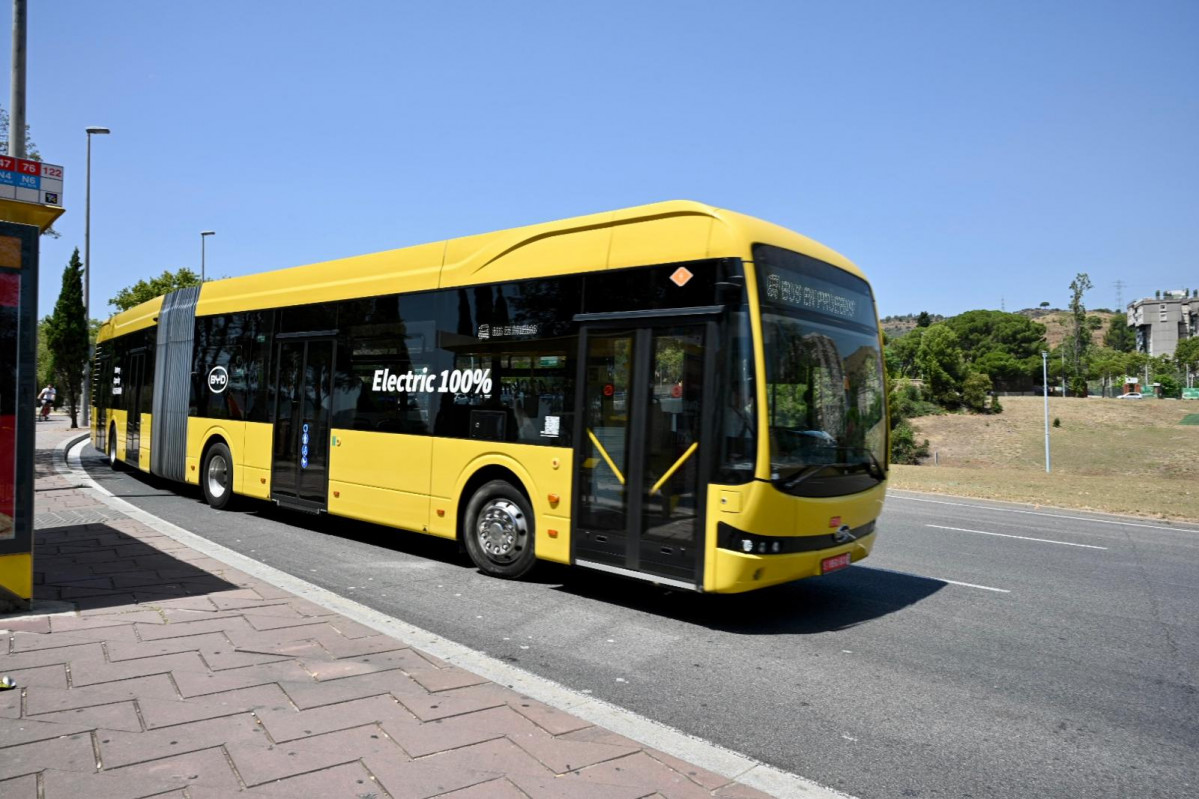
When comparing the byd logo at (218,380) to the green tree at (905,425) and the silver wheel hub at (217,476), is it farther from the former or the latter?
the green tree at (905,425)

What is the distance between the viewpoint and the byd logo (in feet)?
38.9

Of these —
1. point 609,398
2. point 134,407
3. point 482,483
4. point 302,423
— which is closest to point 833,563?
point 609,398

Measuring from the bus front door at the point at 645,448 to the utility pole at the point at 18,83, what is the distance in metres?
8.99

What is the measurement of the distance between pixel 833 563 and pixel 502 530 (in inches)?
121

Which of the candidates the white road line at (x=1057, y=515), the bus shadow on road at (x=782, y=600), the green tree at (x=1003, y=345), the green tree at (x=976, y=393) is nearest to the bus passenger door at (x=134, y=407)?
the bus shadow on road at (x=782, y=600)

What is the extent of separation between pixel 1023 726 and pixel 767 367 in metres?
2.76

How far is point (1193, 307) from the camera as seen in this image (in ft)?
579

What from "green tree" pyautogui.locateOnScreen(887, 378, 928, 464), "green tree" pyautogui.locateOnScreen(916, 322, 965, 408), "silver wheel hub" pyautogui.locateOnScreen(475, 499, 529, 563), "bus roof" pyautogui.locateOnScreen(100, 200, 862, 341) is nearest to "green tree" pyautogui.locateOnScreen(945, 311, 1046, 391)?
"green tree" pyautogui.locateOnScreen(916, 322, 965, 408)

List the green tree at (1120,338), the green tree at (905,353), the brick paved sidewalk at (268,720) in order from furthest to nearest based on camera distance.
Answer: the green tree at (1120,338)
the green tree at (905,353)
the brick paved sidewalk at (268,720)

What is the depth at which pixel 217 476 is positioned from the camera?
12.1m

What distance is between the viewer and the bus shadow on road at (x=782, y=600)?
6.58 meters

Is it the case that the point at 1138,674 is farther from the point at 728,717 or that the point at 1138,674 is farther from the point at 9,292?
the point at 9,292

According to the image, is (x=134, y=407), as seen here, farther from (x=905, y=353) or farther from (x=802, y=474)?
(x=905, y=353)

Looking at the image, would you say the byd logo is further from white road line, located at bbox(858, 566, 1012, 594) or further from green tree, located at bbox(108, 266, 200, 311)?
green tree, located at bbox(108, 266, 200, 311)
